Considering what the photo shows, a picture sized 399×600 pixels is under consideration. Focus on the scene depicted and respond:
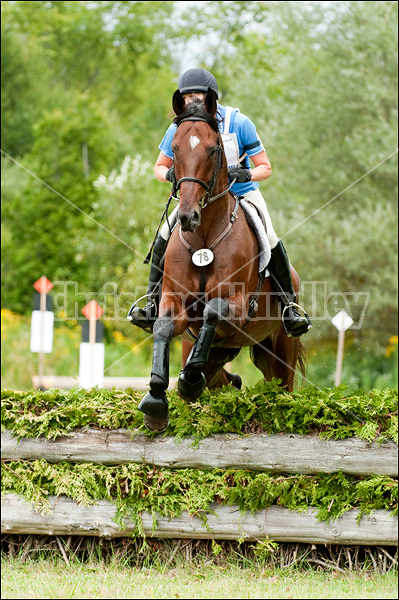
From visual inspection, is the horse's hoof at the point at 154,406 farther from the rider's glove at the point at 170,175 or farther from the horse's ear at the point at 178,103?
the horse's ear at the point at 178,103

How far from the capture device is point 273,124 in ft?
50.9

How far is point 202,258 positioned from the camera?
177 inches

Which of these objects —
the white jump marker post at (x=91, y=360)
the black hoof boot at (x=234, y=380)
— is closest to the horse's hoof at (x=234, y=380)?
the black hoof boot at (x=234, y=380)

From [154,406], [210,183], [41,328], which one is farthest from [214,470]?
[41,328]

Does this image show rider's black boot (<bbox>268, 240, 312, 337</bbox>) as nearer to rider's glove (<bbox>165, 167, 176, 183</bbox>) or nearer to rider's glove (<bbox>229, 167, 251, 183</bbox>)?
rider's glove (<bbox>229, 167, 251, 183</bbox>)

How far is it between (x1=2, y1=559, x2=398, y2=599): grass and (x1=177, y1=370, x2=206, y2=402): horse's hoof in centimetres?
105

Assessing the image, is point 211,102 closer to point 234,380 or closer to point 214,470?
point 214,470

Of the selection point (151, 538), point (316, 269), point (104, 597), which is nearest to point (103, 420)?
point (151, 538)

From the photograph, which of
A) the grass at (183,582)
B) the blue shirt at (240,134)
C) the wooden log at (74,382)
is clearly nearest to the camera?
the grass at (183,582)

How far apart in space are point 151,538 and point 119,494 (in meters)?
0.39

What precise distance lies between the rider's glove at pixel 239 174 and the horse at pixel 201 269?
77 mm

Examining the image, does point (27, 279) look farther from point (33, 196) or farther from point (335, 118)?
point (335, 118)

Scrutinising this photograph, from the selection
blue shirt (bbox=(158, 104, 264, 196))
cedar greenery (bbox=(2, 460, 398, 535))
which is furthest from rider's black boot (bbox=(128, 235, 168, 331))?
cedar greenery (bbox=(2, 460, 398, 535))

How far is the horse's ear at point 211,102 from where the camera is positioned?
4363mm
